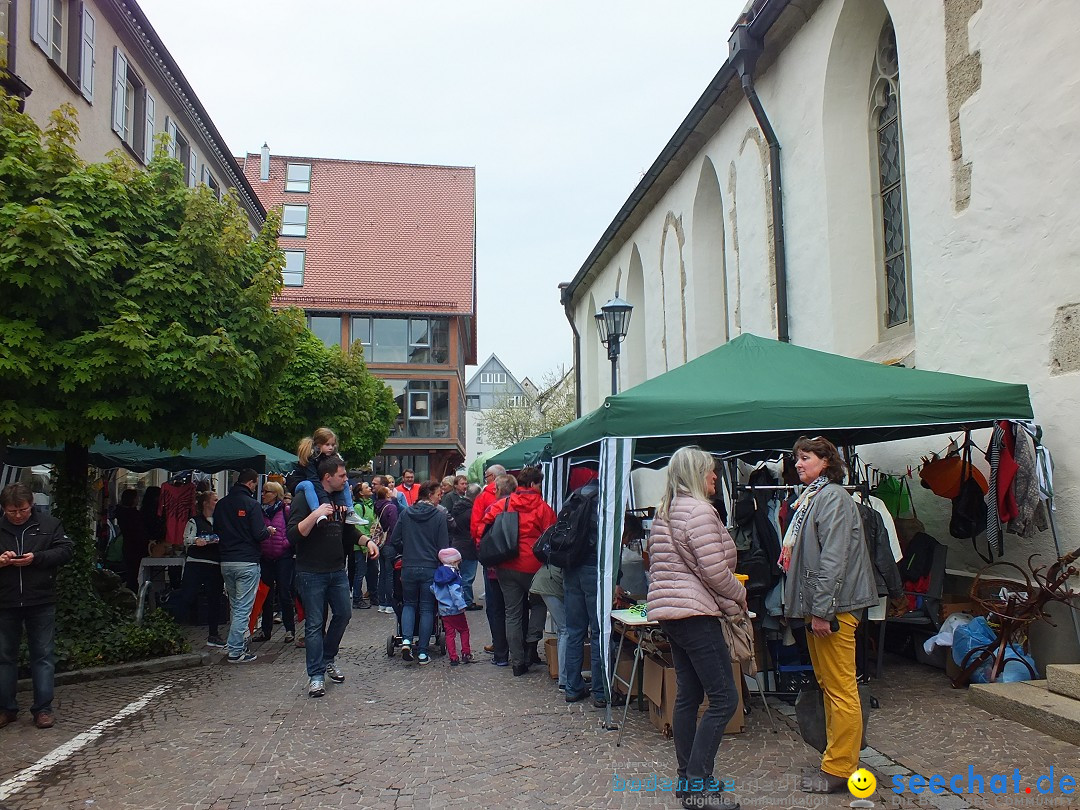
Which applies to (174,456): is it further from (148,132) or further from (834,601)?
(834,601)

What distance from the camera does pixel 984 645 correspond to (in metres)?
6.83

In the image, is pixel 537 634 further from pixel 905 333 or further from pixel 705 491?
pixel 905 333

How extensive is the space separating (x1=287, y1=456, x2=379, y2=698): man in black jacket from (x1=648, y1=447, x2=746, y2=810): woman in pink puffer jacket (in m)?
3.42

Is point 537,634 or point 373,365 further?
point 373,365

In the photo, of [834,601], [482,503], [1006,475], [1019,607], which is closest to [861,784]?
[834,601]

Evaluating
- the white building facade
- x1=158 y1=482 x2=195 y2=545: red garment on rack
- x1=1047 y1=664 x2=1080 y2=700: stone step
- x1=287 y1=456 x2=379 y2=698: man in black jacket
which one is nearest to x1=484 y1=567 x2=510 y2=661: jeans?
x1=287 y1=456 x2=379 y2=698: man in black jacket

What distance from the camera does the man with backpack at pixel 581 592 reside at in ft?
23.0

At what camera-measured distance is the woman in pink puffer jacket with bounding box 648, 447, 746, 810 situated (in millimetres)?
4512

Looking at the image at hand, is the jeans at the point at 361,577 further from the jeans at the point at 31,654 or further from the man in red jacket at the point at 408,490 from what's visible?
the jeans at the point at 31,654

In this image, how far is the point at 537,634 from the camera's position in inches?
333

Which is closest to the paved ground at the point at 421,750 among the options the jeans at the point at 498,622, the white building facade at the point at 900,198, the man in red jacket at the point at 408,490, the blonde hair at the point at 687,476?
the jeans at the point at 498,622

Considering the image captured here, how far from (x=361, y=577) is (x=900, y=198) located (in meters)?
9.19

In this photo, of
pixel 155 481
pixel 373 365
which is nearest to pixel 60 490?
pixel 155 481

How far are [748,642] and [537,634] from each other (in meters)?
3.89
